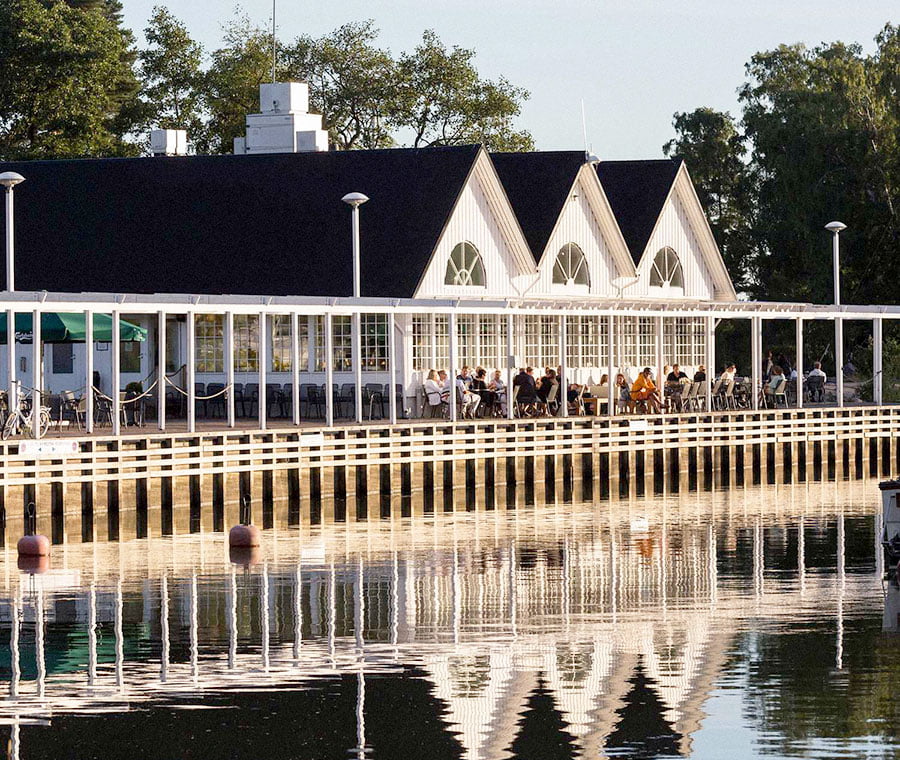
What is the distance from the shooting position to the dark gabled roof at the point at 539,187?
57.5 m

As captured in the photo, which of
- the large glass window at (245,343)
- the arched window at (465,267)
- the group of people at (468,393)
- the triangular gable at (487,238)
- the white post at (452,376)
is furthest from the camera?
the arched window at (465,267)

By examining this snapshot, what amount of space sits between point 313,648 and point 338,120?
228ft

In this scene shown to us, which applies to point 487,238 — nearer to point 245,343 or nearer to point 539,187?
point 539,187

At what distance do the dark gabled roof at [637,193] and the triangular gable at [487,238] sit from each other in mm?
5661

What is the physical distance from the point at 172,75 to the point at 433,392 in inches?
1688

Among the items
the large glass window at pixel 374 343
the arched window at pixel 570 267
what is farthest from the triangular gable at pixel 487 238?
the large glass window at pixel 374 343

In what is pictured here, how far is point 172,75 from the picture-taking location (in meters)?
87.9

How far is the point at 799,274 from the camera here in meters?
87.0

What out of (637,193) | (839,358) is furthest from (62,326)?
(637,193)

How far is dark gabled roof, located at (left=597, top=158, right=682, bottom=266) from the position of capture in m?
61.4

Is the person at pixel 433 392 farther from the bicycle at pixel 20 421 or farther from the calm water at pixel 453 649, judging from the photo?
the calm water at pixel 453 649

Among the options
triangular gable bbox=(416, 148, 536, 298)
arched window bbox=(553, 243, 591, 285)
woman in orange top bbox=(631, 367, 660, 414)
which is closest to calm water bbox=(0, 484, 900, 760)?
woman in orange top bbox=(631, 367, 660, 414)

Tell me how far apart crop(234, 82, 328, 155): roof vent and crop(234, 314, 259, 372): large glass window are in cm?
1091

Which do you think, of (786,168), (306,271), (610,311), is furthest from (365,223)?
(786,168)
